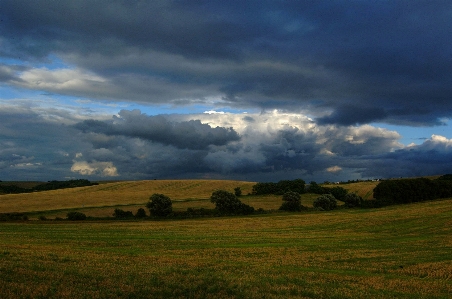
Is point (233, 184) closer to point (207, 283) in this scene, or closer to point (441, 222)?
point (441, 222)

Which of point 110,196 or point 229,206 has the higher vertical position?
point 110,196

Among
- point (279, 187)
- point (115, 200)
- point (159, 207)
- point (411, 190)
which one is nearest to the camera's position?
point (159, 207)

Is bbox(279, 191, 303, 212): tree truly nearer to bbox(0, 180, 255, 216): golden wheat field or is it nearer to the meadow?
bbox(0, 180, 255, 216): golden wheat field

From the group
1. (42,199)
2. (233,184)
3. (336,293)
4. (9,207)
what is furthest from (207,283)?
(233,184)

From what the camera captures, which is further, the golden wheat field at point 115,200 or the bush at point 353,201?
the bush at point 353,201

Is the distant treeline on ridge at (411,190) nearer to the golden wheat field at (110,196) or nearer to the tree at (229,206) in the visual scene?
the tree at (229,206)

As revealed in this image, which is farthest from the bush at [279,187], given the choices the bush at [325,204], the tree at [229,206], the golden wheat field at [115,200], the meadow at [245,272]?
the meadow at [245,272]

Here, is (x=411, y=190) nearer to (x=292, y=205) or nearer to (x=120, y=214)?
(x=292, y=205)

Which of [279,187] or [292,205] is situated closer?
[292,205]

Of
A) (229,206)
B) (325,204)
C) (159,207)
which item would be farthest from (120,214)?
(325,204)

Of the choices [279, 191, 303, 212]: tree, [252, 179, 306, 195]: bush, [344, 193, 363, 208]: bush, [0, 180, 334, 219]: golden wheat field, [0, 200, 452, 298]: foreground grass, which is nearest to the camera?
[0, 200, 452, 298]: foreground grass

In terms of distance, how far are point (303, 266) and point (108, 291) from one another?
12.6 m

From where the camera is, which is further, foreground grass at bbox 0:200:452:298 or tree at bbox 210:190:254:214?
tree at bbox 210:190:254:214

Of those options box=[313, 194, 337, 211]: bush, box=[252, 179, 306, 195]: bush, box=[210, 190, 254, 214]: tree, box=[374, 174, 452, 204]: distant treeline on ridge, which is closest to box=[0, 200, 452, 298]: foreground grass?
box=[210, 190, 254, 214]: tree
